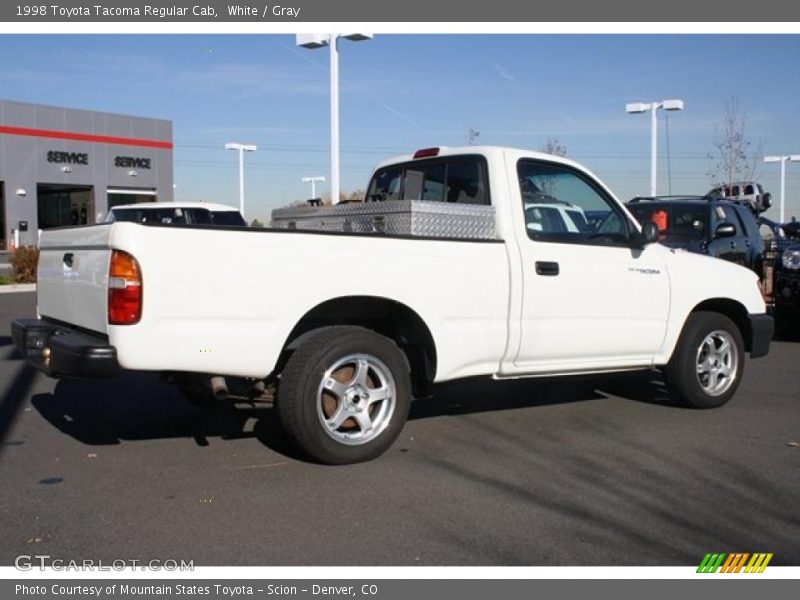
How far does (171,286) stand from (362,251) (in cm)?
120

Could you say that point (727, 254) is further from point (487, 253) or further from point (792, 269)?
point (487, 253)

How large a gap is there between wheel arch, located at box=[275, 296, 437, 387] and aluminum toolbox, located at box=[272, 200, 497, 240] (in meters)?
0.53

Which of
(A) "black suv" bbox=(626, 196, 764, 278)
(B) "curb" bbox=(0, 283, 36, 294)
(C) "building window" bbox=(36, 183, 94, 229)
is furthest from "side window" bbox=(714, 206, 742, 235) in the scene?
(C) "building window" bbox=(36, 183, 94, 229)

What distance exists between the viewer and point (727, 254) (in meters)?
12.1

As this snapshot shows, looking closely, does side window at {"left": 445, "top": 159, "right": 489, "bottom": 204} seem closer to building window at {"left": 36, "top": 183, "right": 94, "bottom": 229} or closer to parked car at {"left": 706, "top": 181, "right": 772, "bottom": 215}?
parked car at {"left": 706, "top": 181, "right": 772, "bottom": 215}

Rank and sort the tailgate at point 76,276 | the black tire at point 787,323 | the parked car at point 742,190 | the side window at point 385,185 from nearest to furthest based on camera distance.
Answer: the tailgate at point 76,276
the side window at point 385,185
the black tire at point 787,323
the parked car at point 742,190

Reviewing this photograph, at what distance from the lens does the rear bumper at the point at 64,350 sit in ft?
15.6

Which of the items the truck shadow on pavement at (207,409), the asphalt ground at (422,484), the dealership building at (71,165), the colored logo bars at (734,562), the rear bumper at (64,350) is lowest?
the colored logo bars at (734,562)

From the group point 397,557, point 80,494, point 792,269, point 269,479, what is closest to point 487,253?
Answer: point 269,479

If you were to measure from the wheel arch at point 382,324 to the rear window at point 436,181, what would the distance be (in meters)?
1.16

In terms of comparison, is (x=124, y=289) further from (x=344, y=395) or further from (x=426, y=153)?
(x=426, y=153)

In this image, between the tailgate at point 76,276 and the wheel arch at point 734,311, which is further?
the wheel arch at point 734,311

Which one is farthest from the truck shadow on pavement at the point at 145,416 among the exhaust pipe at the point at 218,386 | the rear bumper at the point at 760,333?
the rear bumper at the point at 760,333

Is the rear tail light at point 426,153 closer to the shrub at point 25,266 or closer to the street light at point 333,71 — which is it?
the street light at point 333,71
